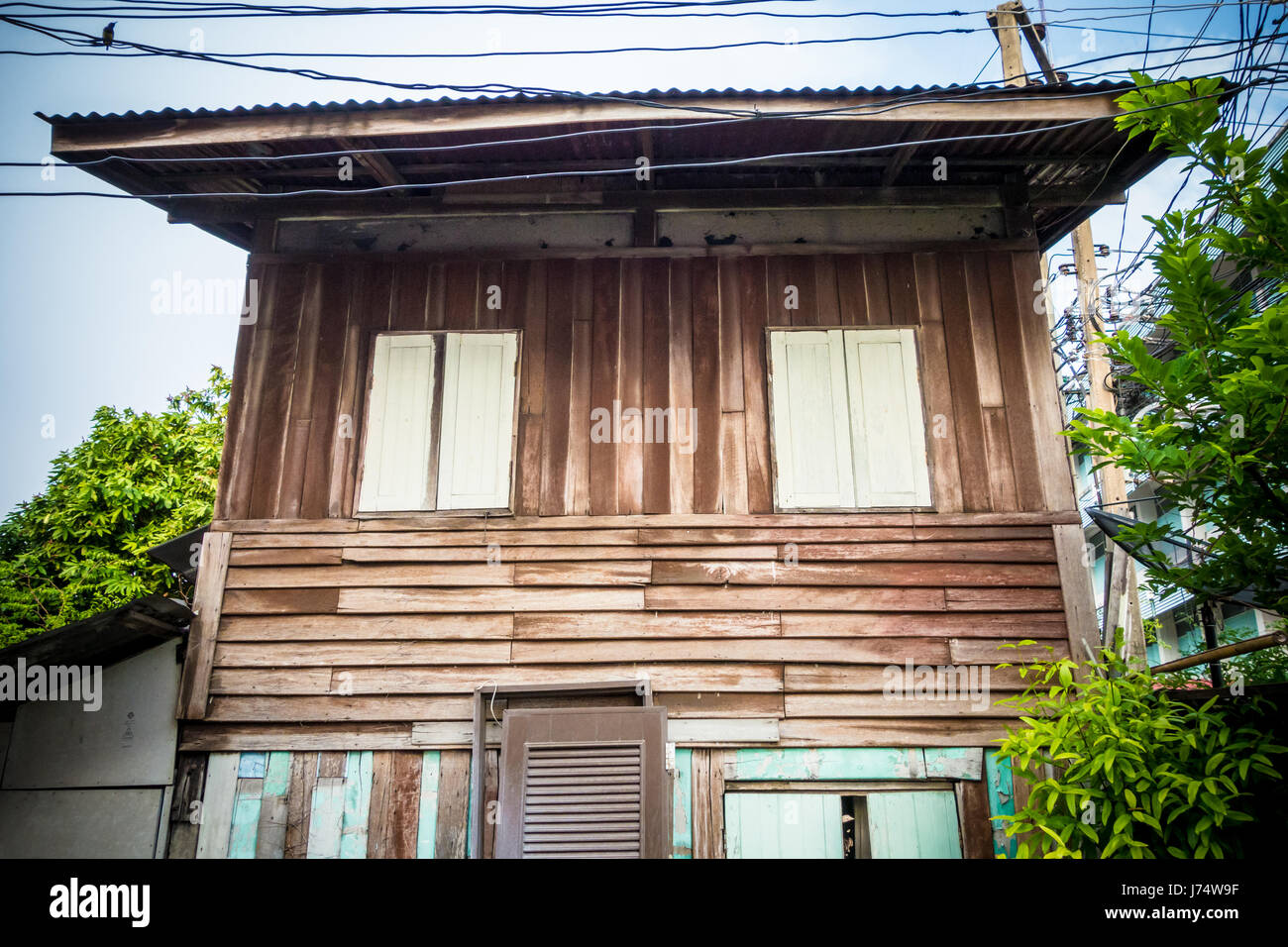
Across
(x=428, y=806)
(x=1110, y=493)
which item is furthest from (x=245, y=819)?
(x=1110, y=493)

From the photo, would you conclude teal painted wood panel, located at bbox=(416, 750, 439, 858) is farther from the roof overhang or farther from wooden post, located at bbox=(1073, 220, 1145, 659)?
wooden post, located at bbox=(1073, 220, 1145, 659)

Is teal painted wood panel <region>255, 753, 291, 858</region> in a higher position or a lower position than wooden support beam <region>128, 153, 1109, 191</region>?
lower

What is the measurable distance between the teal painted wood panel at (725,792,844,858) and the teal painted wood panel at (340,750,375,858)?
251cm

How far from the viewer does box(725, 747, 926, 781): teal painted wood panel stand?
5973mm

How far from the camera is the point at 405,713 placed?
621 cm

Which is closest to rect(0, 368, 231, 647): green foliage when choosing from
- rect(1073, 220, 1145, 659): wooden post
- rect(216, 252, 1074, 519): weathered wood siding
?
rect(216, 252, 1074, 519): weathered wood siding

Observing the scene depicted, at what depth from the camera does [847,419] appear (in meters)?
6.76

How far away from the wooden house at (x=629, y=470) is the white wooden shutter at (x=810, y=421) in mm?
24

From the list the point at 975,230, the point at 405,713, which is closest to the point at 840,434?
the point at 975,230

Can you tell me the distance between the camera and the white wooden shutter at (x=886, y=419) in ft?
21.7

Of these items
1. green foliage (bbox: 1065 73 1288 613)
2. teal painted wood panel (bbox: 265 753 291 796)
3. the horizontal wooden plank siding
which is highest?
green foliage (bbox: 1065 73 1288 613)

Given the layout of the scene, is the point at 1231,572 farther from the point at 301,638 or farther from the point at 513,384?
the point at 301,638

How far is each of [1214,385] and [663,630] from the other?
3.72 m

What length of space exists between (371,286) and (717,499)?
3398 mm
